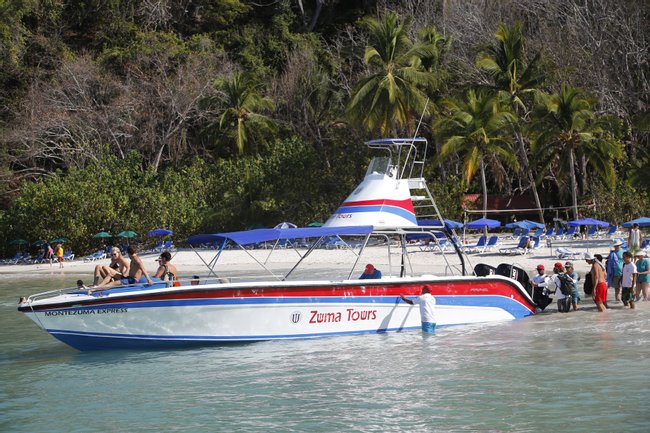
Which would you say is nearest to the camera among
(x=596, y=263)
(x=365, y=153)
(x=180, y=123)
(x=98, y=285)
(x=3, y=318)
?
(x=98, y=285)

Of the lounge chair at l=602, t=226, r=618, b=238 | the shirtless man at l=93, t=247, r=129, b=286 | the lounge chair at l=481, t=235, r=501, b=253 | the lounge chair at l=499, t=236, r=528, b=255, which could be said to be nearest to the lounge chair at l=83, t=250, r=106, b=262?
the lounge chair at l=481, t=235, r=501, b=253

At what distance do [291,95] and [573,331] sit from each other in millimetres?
37404

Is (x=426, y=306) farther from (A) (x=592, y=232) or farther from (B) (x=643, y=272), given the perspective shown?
(A) (x=592, y=232)

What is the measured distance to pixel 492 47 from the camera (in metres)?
45.3

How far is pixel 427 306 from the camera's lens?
17.2 meters

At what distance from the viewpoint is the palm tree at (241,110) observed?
164 feet

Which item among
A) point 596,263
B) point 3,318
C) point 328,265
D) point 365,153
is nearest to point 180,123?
point 365,153

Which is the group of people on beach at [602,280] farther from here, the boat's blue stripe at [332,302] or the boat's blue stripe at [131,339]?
the boat's blue stripe at [131,339]

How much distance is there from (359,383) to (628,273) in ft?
26.5

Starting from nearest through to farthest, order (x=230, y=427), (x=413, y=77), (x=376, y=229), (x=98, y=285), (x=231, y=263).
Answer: (x=230, y=427)
(x=98, y=285)
(x=376, y=229)
(x=231, y=263)
(x=413, y=77)

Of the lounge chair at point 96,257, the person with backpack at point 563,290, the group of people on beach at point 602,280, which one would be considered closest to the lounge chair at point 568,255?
the group of people on beach at point 602,280

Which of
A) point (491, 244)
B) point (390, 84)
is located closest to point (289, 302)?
point (491, 244)

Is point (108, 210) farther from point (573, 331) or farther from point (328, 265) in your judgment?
point (573, 331)

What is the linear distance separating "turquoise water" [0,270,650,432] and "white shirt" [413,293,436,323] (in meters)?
0.40
